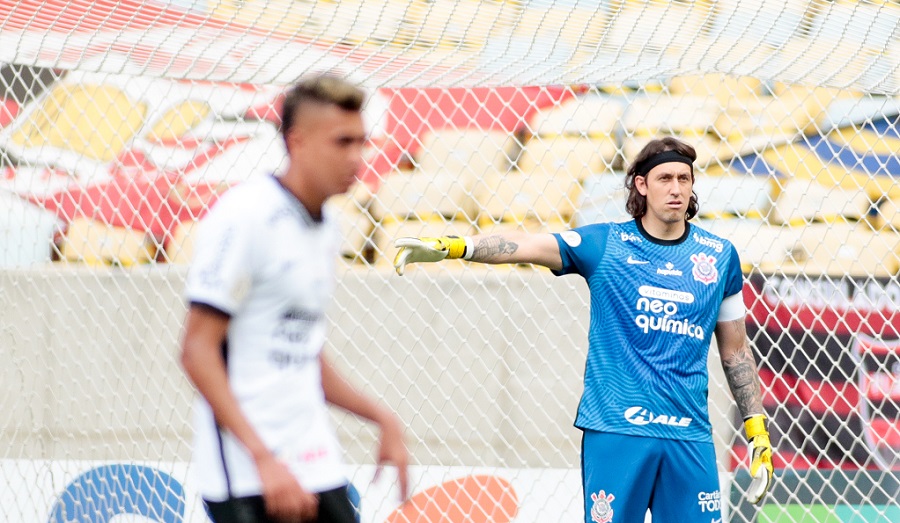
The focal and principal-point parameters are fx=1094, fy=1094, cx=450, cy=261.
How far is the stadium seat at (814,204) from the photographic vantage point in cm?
477

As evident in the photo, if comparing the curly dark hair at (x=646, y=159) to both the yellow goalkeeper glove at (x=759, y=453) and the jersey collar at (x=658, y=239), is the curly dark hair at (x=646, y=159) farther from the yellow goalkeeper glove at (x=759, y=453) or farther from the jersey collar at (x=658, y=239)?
the yellow goalkeeper glove at (x=759, y=453)

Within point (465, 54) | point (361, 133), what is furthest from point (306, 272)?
point (465, 54)

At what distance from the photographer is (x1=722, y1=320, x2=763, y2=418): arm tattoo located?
3.21 meters

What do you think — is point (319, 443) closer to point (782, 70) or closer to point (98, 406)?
point (782, 70)

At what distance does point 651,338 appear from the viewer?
10.0ft

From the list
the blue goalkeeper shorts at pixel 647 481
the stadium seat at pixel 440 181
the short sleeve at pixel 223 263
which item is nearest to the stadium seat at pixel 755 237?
the stadium seat at pixel 440 181

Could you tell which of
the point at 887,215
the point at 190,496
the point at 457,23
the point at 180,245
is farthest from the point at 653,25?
the point at 180,245

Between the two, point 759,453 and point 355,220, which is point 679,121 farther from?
point 759,453

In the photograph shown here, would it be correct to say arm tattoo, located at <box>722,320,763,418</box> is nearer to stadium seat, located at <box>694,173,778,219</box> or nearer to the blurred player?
stadium seat, located at <box>694,173,778,219</box>

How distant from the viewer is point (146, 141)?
5.32m

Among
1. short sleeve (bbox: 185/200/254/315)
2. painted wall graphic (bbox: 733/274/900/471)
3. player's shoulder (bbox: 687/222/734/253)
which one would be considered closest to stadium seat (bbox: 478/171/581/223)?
painted wall graphic (bbox: 733/274/900/471)

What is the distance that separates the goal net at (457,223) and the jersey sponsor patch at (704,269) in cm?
61

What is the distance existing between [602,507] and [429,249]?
2.84 ft

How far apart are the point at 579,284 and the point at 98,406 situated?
204 centimetres
